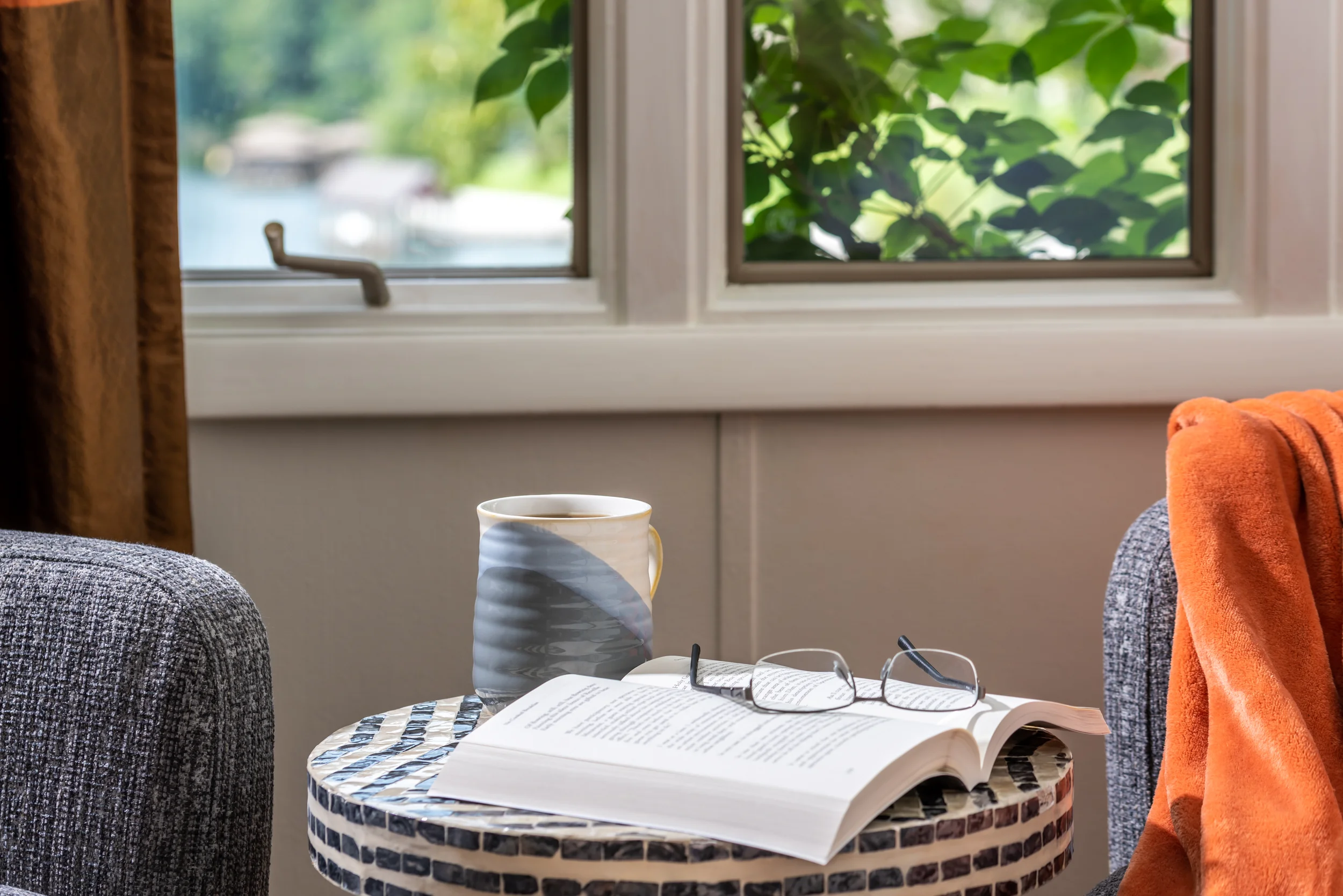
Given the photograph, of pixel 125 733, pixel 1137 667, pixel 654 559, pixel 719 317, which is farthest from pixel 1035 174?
pixel 125 733

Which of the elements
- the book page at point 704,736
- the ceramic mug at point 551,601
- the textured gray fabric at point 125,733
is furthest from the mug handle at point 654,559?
the textured gray fabric at point 125,733

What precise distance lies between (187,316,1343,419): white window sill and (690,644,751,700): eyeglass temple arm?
628mm

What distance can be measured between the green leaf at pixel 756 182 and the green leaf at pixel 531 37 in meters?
0.30

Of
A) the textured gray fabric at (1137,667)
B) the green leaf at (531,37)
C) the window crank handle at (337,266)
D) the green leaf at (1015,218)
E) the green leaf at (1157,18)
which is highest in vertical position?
the green leaf at (1157,18)

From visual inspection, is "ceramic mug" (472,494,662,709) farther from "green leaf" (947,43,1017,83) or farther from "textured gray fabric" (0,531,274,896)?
"green leaf" (947,43,1017,83)

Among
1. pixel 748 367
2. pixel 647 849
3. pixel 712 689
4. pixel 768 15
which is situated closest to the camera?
→ pixel 647 849

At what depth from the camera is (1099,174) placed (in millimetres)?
1510

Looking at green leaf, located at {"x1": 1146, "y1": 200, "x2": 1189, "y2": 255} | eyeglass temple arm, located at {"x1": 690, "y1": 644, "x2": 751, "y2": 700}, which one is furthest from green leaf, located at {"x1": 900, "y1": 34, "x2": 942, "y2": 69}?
eyeglass temple arm, located at {"x1": 690, "y1": 644, "x2": 751, "y2": 700}

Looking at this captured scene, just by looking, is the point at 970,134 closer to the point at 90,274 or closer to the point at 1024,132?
the point at 1024,132

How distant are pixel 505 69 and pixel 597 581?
93cm

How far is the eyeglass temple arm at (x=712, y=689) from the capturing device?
0.72 meters

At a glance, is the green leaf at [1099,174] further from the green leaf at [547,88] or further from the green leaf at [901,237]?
the green leaf at [547,88]

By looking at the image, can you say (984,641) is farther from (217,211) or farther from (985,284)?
(217,211)

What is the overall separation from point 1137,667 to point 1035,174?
0.81 meters
